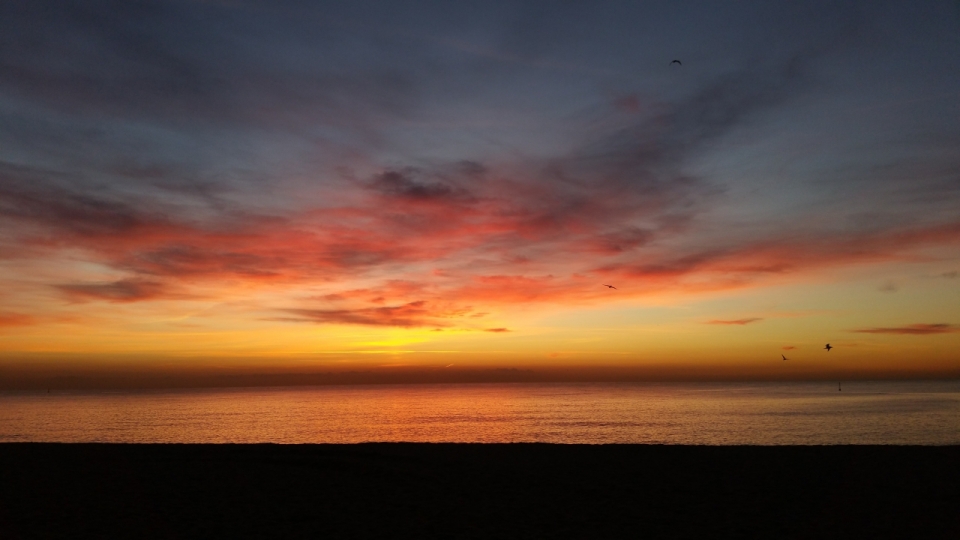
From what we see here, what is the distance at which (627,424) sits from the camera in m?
75.6
